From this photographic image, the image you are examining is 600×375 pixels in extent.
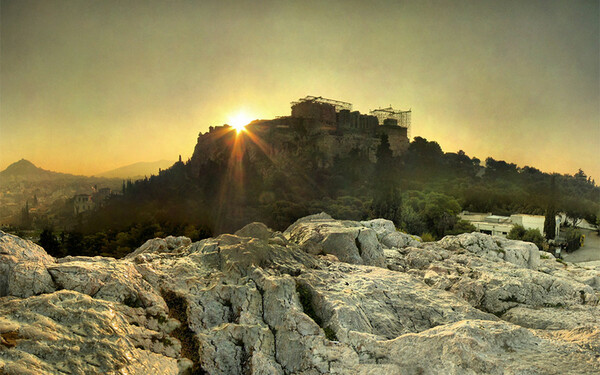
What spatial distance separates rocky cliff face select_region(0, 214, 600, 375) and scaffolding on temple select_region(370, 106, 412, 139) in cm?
6442

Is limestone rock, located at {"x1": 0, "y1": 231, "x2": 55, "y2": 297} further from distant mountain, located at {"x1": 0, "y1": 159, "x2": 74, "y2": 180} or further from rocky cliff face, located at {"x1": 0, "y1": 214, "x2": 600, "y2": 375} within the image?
distant mountain, located at {"x1": 0, "y1": 159, "x2": 74, "y2": 180}

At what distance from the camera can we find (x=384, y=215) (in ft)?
108

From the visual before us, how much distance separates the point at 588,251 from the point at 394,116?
44873mm

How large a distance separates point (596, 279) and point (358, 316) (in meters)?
7.80

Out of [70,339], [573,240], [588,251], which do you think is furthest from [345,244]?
[588,251]

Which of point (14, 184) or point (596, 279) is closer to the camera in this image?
point (596, 279)

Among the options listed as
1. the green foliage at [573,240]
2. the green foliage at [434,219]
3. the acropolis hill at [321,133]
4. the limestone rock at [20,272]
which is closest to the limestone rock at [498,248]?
the limestone rock at [20,272]

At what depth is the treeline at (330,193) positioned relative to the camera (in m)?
33.6

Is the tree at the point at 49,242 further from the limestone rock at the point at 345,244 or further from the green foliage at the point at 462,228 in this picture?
the green foliage at the point at 462,228

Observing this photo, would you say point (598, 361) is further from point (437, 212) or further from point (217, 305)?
point (437, 212)

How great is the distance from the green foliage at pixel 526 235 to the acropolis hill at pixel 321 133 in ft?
108

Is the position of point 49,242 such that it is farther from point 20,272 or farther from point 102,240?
point 20,272

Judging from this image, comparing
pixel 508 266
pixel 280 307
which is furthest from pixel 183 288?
pixel 508 266

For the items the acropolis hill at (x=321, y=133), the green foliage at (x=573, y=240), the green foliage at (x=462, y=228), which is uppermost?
the acropolis hill at (x=321, y=133)
